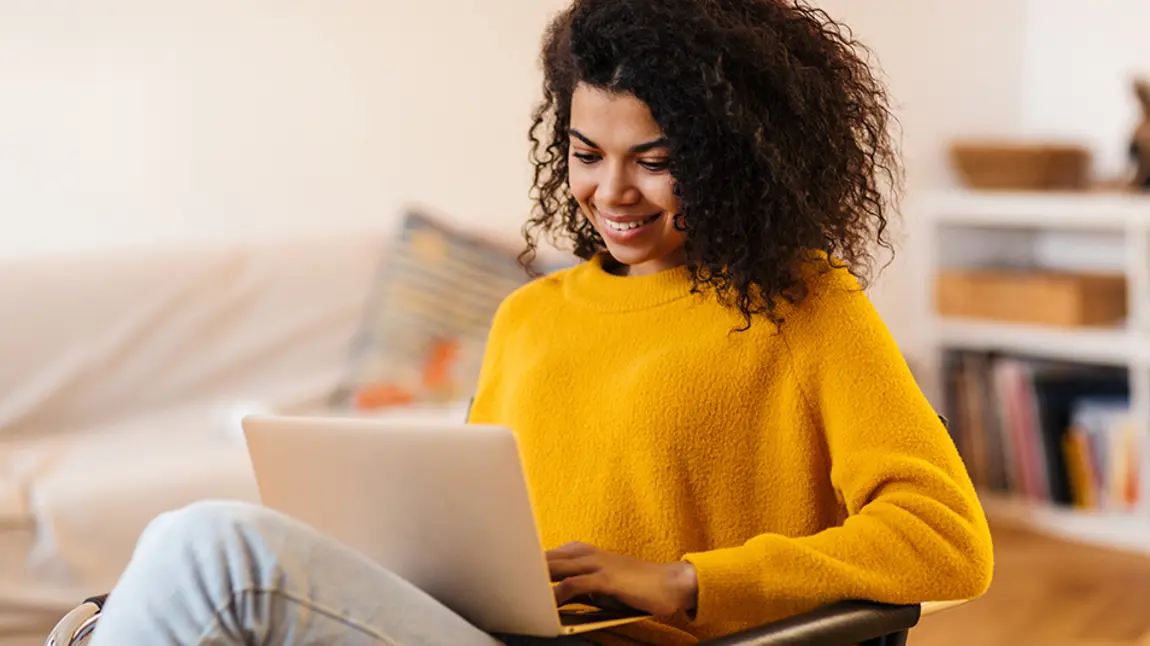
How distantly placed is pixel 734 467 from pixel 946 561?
196 mm

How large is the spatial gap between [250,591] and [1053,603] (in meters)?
2.21

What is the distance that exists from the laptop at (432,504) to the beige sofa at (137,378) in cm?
106

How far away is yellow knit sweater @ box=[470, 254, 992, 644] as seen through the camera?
3.84ft

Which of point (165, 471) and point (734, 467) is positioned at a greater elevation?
point (734, 467)

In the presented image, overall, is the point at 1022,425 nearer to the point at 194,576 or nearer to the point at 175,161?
the point at 175,161

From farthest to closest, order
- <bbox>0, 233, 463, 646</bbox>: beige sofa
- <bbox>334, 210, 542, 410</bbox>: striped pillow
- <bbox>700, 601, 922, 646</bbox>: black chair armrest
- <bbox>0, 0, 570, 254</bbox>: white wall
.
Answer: <bbox>0, 0, 570, 254</bbox>: white wall, <bbox>334, 210, 542, 410</bbox>: striped pillow, <bbox>0, 233, 463, 646</bbox>: beige sofa, <bbox>700, 601, 922, 646</bbox>: black chair armrest

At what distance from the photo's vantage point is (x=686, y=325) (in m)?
1.31

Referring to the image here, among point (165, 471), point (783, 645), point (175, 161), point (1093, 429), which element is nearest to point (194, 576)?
point (783, 645)

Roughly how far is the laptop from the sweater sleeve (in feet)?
0.31

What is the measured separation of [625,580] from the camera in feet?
3.80

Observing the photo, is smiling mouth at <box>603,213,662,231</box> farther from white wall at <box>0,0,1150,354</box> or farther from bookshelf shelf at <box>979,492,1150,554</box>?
bookshelf shelf at <box>979,492,1150,554</box>

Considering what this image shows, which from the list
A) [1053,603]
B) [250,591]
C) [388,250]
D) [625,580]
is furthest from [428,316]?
[250,591]

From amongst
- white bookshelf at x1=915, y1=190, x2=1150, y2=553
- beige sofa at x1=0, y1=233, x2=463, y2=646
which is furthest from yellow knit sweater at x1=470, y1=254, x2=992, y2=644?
white bookshelf at x1=915, y1=190, x2=1150, y2=553

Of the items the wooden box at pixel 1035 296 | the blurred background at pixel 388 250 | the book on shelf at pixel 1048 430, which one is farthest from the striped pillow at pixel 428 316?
the wooden box at pixel 1035 296
